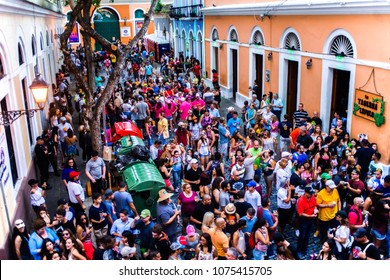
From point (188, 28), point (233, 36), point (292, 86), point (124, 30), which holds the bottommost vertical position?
point (292, 86)

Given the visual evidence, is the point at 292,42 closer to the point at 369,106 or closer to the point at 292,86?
the point at 292,86

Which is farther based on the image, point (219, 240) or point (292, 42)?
point (292, 42)

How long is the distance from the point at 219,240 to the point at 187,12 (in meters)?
22.8

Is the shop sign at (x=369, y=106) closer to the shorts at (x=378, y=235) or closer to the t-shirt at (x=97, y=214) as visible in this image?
the shorts at (x=378, y=235)

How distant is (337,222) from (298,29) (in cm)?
825

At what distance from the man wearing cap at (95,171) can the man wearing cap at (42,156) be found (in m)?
1.88

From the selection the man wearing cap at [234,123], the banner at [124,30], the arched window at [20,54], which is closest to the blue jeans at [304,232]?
the man wearing cap at [234,123]

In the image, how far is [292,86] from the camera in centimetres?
1562

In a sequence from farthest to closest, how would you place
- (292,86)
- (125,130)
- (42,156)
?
(292,86)
(125,130)
(42,156)

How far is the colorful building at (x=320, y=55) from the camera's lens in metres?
10.8

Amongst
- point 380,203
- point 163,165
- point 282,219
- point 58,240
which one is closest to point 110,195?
point 58,240

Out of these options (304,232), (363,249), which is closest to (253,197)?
(304,232)

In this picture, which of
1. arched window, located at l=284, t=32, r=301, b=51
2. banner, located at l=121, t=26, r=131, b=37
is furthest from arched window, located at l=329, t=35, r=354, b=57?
banner, located at l=121, t=26, r=131, b=37

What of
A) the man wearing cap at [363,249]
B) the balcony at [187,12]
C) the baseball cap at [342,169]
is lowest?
the man wearing cap at [363,249]
